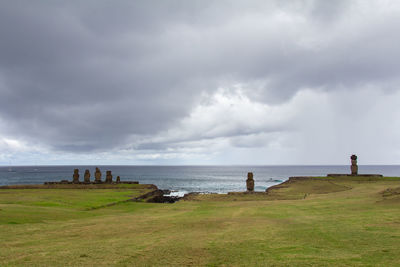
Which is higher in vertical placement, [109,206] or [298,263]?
[298,263]

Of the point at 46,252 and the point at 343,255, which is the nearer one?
the point at 343,255

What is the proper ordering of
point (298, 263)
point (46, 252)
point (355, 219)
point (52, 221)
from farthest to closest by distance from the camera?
point (52, 221)
point (355, 219)
point (46, 252)
point (298, 263)

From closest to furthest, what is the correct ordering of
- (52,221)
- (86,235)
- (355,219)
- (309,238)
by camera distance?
(309,238) < (86,235) < (355,219) < (52,221)

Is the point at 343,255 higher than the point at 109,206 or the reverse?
higher

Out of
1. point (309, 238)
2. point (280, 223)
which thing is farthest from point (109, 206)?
point (309, 238)

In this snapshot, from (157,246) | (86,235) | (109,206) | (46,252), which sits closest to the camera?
(46,252)

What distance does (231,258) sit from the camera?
982 cm

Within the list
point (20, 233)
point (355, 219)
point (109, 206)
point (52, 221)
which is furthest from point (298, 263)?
point (109, 206)

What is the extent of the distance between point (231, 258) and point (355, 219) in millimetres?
10429

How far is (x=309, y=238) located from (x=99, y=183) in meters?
60.7

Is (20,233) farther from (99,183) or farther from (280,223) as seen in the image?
(99,183)

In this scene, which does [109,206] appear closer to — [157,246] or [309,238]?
[157,246]

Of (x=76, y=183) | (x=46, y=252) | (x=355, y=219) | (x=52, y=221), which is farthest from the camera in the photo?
(x=76, y=183)

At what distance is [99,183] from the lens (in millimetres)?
66062
